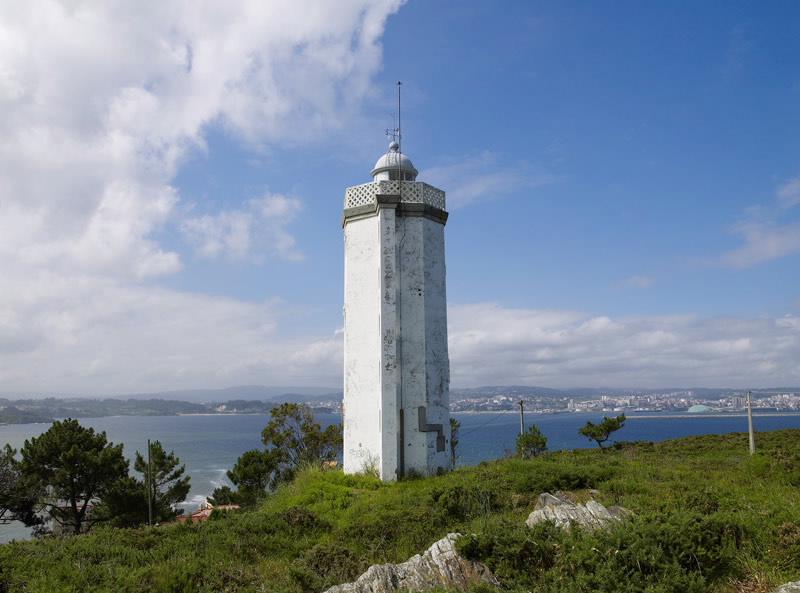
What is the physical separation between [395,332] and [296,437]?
56.9 feet

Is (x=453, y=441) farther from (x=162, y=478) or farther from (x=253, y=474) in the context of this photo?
(x=162, y=478)

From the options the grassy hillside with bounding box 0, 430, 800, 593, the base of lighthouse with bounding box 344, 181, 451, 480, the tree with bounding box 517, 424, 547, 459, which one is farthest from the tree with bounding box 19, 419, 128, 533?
the tree with bounding box 517, 424, 547, 459

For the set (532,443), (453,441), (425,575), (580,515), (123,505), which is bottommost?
(123,505)

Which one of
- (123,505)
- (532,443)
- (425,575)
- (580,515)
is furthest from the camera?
(532,443)

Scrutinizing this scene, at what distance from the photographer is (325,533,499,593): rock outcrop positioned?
634 centimetres

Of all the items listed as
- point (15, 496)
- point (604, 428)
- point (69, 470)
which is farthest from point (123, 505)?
point (604, 428)

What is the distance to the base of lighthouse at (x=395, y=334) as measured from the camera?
14.3 metres

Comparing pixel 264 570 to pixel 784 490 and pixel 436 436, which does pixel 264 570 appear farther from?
pixel 784 490

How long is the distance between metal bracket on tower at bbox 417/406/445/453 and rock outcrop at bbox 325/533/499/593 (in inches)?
283

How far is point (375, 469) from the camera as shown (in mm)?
14164

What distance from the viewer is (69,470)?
899 inches

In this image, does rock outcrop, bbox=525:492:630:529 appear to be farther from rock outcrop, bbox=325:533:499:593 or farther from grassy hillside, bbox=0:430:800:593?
rock outcrop, bbox=325:533:499:593

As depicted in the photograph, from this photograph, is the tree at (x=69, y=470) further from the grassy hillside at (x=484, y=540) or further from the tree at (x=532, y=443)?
the tree at (x=532, y=443)

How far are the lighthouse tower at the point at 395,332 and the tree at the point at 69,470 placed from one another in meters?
13.8
